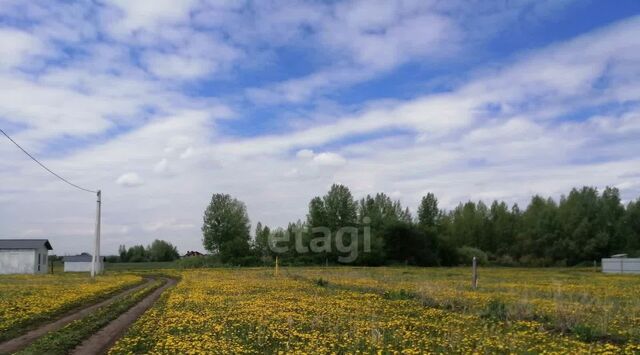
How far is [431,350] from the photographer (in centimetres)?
1126

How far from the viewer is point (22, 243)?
71.8 m

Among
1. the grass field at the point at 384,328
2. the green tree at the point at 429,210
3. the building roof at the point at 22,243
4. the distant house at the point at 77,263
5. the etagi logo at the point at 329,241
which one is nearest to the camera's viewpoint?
the grass field at the point at 384,328

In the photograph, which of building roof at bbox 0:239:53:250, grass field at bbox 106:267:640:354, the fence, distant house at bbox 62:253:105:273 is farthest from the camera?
distant house at bbox 62:253:105:273

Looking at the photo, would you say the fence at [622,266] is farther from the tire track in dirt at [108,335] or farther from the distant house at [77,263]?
the distant house at [77,263]

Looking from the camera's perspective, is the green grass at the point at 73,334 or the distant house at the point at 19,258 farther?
the distant house at the point at 19,258

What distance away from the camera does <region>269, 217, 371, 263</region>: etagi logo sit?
99.4 meters

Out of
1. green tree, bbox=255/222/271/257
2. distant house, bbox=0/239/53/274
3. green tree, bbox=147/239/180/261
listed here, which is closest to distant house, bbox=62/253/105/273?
distant house, bbox=0/239/53/274

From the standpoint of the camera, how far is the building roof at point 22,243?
70562mm

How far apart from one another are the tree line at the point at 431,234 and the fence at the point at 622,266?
35.9m

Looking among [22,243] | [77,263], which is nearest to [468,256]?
[77,263]

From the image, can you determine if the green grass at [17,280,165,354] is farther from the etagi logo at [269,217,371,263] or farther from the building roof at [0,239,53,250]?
the etagi logo at [269,217,371,263]

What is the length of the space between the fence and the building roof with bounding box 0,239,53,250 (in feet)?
237

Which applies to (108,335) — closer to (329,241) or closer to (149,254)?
(329,241)

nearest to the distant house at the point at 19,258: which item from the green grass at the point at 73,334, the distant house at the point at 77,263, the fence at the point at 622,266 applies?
the distant house at the point at 77,263
